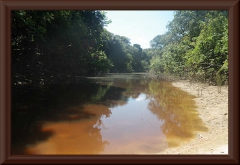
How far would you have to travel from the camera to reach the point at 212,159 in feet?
6.56

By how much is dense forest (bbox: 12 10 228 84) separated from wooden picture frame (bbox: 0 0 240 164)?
4213 mm

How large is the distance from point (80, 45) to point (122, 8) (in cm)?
1108

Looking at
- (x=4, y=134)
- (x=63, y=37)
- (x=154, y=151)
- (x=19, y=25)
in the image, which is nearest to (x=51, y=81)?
(x=63, y=37)

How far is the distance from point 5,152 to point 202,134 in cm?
400

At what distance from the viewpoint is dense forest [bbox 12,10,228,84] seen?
25.2 feet

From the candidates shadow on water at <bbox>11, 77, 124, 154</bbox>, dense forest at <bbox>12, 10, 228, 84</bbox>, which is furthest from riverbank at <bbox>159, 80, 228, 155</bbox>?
dense forest at <bbox>12, 10, 228, 84</bbox>

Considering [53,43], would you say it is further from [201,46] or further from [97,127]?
[201,46]

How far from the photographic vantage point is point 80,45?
12.9 m

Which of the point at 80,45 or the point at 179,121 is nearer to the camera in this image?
the point at 179,121

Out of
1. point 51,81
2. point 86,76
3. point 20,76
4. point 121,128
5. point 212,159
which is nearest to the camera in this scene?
point 212,159

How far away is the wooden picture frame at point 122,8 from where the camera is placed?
201cm

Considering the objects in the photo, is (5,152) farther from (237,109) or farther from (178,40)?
(178,40)

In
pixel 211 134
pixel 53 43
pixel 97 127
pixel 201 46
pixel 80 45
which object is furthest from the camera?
pixel 80 45

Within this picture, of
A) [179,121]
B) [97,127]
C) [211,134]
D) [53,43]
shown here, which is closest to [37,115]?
[97,127]
